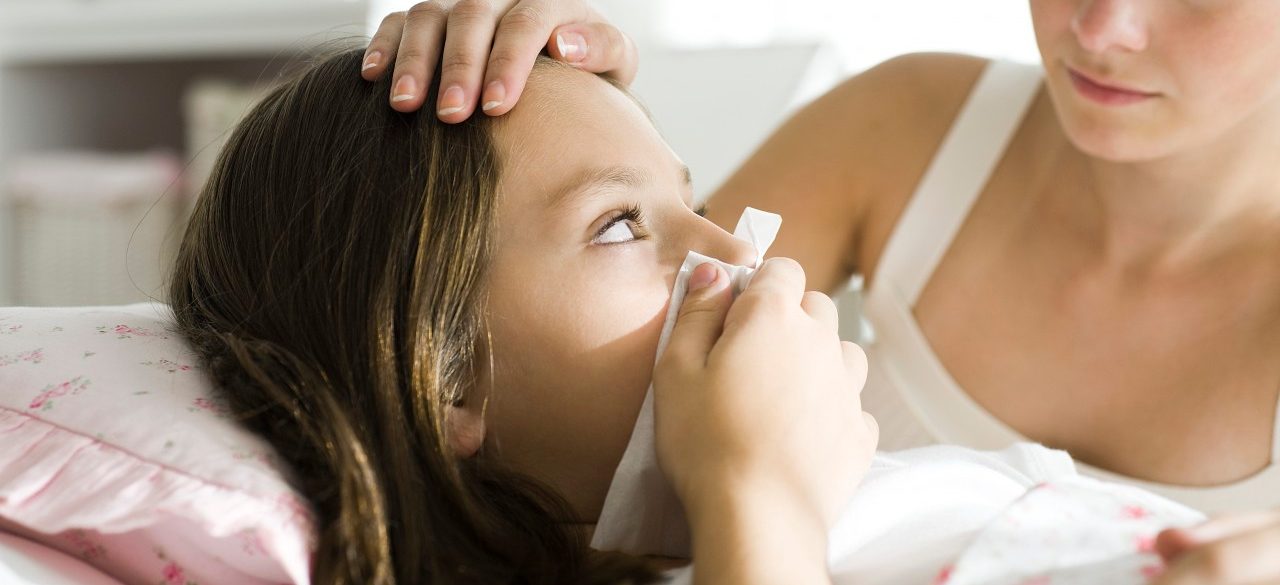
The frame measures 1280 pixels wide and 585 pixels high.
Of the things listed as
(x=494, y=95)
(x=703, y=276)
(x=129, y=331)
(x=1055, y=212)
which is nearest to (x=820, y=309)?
(x=703, y=276)

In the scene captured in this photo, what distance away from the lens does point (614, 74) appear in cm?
110

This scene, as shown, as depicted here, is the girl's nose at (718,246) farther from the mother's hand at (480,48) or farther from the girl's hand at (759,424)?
the mother's hand at (480,48)

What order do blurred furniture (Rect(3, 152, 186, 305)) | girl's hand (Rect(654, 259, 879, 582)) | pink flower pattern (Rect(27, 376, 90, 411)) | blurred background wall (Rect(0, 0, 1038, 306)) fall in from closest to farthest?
girl's hand (Rect(654, 259, 879, 582)), pink flower pattern (Rect(27, 376, 90, 411)), blurred background wall (Rect(0, 0, 1038, 306)), blurred furniture (Rect(3, 152, 186, 305))

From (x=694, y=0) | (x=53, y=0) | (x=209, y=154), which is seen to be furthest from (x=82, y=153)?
(x=694, y=0)

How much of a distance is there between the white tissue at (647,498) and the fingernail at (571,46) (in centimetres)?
24

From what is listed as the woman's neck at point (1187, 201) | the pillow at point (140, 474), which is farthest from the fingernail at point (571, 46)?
the woman's neck at point (1187, 201)

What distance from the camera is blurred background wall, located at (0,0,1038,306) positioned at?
7.56 ft

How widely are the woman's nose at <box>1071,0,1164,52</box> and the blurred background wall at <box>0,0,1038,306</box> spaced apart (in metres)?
1.15

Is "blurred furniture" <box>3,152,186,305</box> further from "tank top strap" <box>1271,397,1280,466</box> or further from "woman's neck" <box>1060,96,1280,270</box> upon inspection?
"tank top strap" <box>1271,397,1280,466</box>

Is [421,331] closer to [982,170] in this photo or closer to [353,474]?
[353,474]

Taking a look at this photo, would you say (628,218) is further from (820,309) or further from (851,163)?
(851,163)

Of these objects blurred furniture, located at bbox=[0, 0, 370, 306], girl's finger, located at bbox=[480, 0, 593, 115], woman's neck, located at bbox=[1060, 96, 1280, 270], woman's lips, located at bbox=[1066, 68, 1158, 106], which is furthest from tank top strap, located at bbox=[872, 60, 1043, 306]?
blurred furniture, located at bbox=[0, 0, 370, 306]

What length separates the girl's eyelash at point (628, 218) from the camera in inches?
35.6

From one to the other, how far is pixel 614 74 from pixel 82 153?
3162mm
